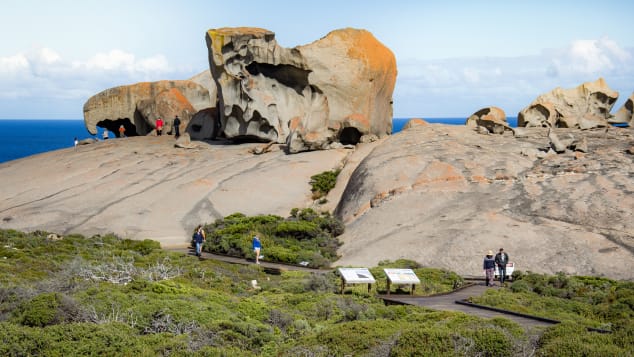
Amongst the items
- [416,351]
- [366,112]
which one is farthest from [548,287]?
[366,112]

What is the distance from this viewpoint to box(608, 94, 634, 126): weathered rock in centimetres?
5269

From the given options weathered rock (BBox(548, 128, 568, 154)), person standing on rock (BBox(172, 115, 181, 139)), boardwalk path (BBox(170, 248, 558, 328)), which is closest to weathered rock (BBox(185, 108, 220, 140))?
person standing on rock (BBox(172, 115, 181, 139))

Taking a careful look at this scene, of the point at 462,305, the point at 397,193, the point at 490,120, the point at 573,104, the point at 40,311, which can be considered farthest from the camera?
the point at 573,104

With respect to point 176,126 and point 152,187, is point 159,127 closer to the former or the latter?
point 176,126

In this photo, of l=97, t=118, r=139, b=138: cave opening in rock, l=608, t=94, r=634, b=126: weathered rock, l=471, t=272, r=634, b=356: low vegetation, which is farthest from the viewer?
l=97, t=118, r=139, b=138: cave opening in rock

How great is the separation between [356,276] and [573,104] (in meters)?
37.2

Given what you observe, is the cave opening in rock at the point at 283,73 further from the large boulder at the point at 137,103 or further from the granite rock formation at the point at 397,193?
the large boulder at the point at 137,103

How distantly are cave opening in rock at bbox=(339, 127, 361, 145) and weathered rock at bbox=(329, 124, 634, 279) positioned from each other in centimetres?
700

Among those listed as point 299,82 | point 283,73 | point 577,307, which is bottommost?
point 577,307

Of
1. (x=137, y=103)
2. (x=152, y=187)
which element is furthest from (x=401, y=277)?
(x=137, y=103)

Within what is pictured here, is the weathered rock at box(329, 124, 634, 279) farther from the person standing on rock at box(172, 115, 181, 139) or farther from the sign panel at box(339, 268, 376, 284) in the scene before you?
the person standing on rock at box(172, 115, 181, 139)

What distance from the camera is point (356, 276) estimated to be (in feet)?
72.7

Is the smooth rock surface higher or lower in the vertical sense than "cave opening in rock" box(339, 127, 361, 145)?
lower

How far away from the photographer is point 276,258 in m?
31.2
